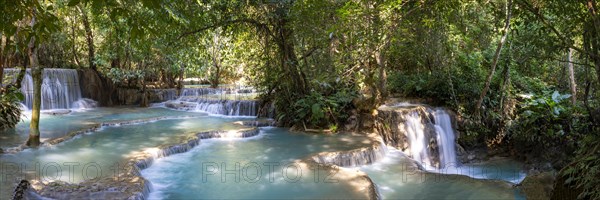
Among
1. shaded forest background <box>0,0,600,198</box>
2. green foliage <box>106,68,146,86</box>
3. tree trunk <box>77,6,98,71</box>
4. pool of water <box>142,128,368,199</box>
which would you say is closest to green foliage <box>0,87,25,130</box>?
shaded forest background <box>0,0,600,198</box>

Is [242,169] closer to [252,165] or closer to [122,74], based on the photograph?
[252,165]

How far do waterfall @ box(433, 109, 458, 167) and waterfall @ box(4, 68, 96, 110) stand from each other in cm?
1475

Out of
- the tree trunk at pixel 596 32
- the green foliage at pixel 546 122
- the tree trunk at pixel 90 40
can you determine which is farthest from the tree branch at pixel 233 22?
the tree trunk at pixel 90 40

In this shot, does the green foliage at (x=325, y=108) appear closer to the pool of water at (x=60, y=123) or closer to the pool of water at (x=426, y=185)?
the pool of water at (x=426, y=185)

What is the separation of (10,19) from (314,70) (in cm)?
812

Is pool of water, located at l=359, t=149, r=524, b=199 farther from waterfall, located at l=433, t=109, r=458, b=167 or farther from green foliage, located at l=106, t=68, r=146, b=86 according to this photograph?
green foliage, located at l=106, t=68, r=146, b=86

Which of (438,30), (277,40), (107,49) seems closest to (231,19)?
(277,40)

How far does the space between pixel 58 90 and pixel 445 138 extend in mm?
15477

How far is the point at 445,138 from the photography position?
10.4 m

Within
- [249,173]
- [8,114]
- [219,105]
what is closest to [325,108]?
[249,173]

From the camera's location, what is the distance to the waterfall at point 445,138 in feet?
33.5

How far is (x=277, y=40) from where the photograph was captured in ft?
36.3

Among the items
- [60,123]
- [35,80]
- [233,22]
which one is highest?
[233,22]

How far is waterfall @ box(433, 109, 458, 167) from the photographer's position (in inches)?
402
